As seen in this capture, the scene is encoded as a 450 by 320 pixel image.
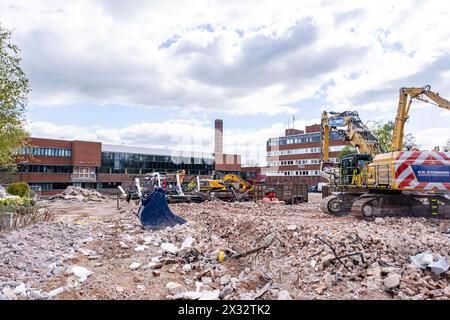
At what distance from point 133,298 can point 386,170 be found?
1177cm

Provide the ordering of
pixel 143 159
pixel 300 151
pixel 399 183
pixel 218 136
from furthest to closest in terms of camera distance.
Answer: pixel 218 136 → pixel 300 151 → pixel 143 159 → pixel 399 183

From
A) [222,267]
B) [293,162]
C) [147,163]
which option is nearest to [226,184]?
[222,267]

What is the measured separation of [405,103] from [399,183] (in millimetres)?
5289

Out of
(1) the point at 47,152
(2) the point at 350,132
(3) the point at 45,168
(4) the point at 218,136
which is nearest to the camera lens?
(2) the point at 350,132

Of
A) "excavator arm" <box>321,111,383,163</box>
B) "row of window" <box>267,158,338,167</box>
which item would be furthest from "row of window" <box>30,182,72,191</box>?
"row of window" <box>267,158,338,167</box>

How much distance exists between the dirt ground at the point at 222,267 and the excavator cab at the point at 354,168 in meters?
7.48

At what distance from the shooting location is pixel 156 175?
70.7 feet

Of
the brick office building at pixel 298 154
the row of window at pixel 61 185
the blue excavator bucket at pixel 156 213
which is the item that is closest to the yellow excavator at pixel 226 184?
the blue excavator bucket at pixel 156 213

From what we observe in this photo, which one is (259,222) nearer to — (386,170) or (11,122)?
(386,170)

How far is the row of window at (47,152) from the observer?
1748 inches

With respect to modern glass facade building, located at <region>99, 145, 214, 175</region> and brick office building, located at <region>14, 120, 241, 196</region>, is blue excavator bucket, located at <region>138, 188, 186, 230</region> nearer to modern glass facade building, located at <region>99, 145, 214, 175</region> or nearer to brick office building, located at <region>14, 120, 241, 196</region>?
brick office building, located at <region>14, 120, 241, 196</region>

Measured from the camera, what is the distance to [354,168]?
16.0m

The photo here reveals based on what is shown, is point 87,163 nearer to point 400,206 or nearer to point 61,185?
point 61,185

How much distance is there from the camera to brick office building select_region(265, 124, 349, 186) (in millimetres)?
66831
